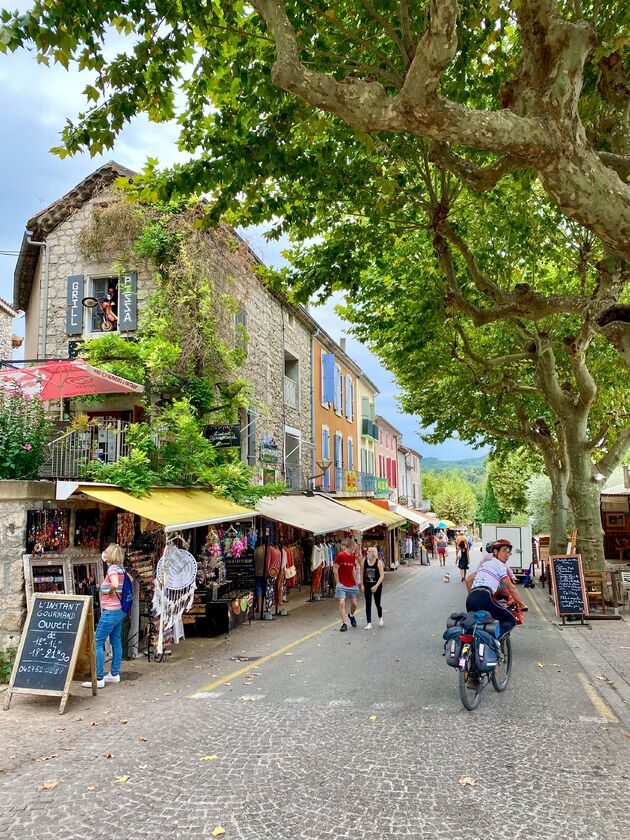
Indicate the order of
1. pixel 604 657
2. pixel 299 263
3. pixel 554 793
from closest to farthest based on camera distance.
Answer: pixel 554 793
pixel 604 657
pixel 299 263

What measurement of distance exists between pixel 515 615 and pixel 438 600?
10.2 metres

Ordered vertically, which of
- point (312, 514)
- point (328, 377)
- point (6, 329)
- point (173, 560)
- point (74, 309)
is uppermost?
point (6, 329)

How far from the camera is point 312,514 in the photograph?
1538 centimetres

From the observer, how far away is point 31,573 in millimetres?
7969

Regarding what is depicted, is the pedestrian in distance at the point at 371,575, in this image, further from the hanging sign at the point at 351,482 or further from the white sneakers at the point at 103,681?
the hanging sign at the point at 351,482

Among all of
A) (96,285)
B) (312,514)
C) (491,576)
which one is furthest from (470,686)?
(96,285)

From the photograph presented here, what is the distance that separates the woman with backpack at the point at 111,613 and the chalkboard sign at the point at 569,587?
27.5ft

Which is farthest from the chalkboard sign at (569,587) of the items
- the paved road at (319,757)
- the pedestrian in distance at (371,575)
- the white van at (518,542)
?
the white van at (518,542)

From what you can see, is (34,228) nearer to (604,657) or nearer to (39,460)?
(39,460)

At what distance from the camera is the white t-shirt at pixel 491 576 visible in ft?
24.2

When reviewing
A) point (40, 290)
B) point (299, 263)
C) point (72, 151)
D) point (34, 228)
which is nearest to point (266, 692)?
point (72, 151)

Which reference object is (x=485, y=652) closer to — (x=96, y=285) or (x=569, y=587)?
(x=569, y=587)

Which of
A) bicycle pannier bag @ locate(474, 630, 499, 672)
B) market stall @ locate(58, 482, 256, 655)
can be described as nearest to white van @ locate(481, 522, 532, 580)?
market stall @ locate(58, 482, 256, 655)

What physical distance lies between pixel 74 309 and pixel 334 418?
49.7ft
